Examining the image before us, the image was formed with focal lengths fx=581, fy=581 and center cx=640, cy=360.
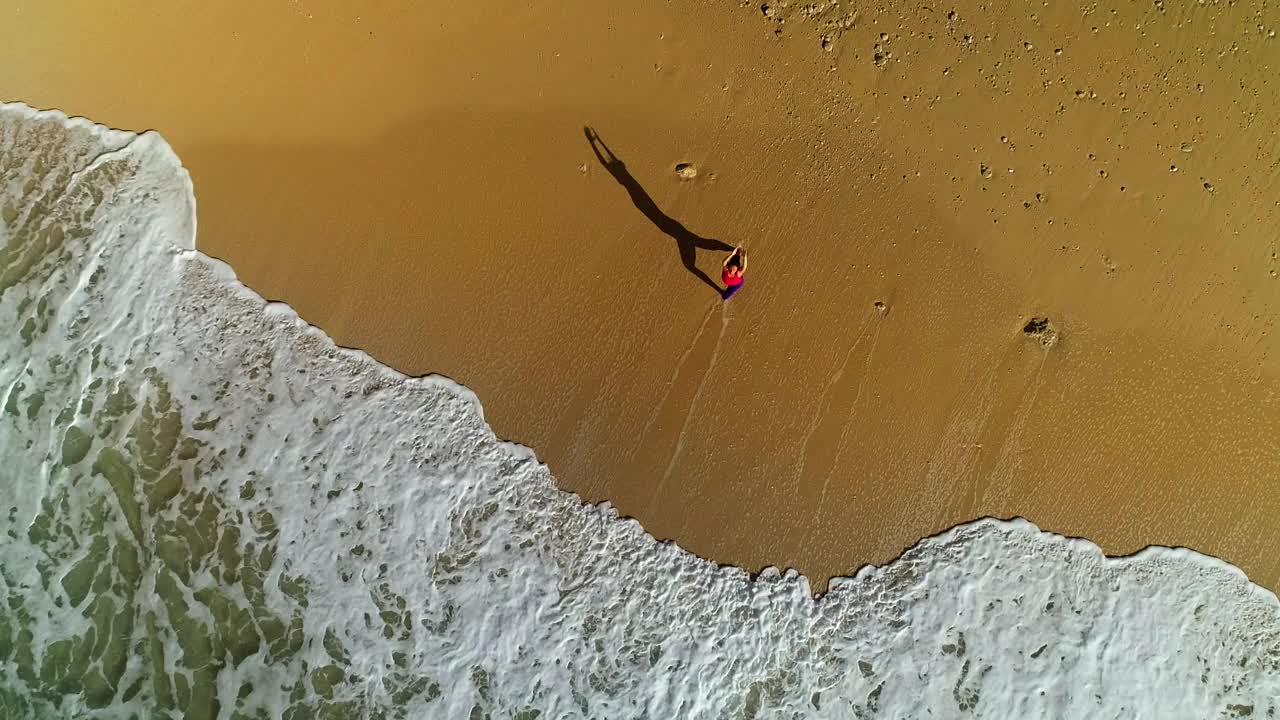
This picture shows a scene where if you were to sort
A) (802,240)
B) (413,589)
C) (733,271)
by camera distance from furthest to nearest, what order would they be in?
(802,240) → (413,589) → (733,271)

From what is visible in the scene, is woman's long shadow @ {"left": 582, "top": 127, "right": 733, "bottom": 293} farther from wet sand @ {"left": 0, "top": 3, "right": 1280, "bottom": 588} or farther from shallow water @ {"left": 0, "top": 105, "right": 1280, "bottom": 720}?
shallow water @ {"left": 0, "top": 105, "right": 1280, "bottom": 720}

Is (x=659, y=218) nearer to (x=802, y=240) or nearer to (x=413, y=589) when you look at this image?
(x=802, y=240)

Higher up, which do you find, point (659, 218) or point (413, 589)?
point (659, 218)

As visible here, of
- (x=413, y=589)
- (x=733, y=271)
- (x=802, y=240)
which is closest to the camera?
(x=733, y=271)

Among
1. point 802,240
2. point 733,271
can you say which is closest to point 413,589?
point 733,271

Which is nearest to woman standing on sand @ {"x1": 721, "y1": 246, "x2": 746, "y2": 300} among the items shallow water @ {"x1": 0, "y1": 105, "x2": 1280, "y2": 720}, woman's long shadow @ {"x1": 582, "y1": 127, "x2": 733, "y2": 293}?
woman's long shadow @ {"x1": 582, "y1": 127, "x2": 733, "y2": 293}

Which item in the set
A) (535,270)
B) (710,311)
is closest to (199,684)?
(535,270)

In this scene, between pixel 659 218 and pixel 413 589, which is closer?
pixel 413 589
